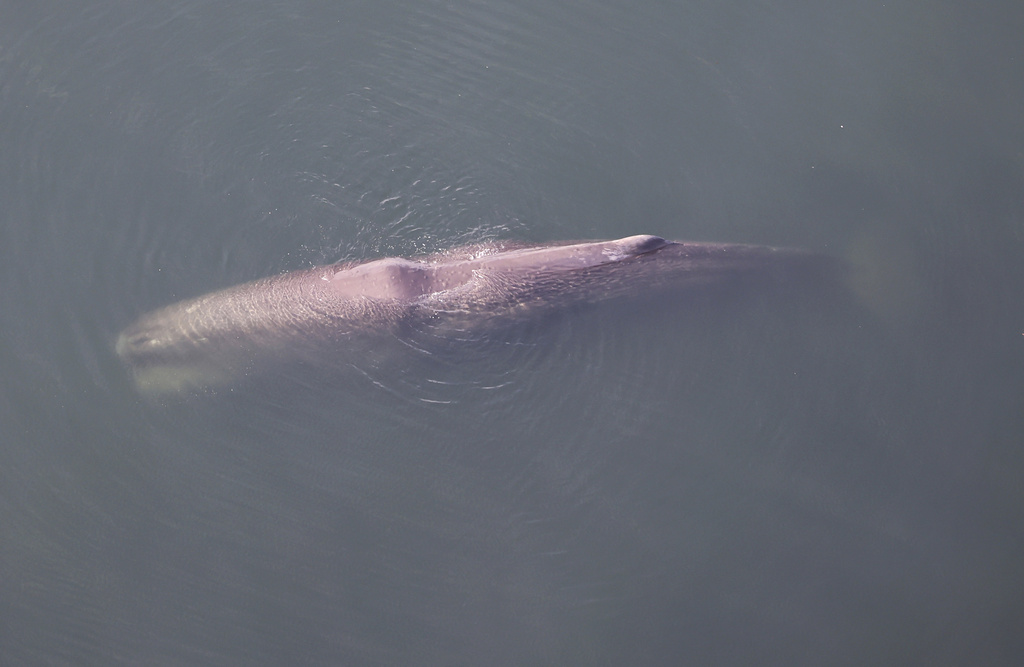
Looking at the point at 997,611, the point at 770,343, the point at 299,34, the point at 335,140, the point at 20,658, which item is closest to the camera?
the point at 20,658

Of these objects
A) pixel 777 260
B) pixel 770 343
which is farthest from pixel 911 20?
pixel 770 343

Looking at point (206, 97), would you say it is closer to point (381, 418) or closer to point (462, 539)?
point (381, 418)

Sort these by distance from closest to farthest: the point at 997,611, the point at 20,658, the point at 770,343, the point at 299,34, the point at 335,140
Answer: the point at 20,658 → the point at 997,611 → the point at 770,343 → the point at 335,140 → the point at 299,34

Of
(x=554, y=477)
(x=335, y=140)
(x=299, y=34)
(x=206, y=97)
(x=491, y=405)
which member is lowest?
(x=554, y=477)

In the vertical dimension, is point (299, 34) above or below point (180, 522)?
above

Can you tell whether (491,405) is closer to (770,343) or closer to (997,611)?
(770,343)

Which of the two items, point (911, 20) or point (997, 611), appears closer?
point (997, 611)

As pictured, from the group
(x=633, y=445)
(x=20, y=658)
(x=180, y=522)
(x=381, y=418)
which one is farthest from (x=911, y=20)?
(x=20, y=658)
